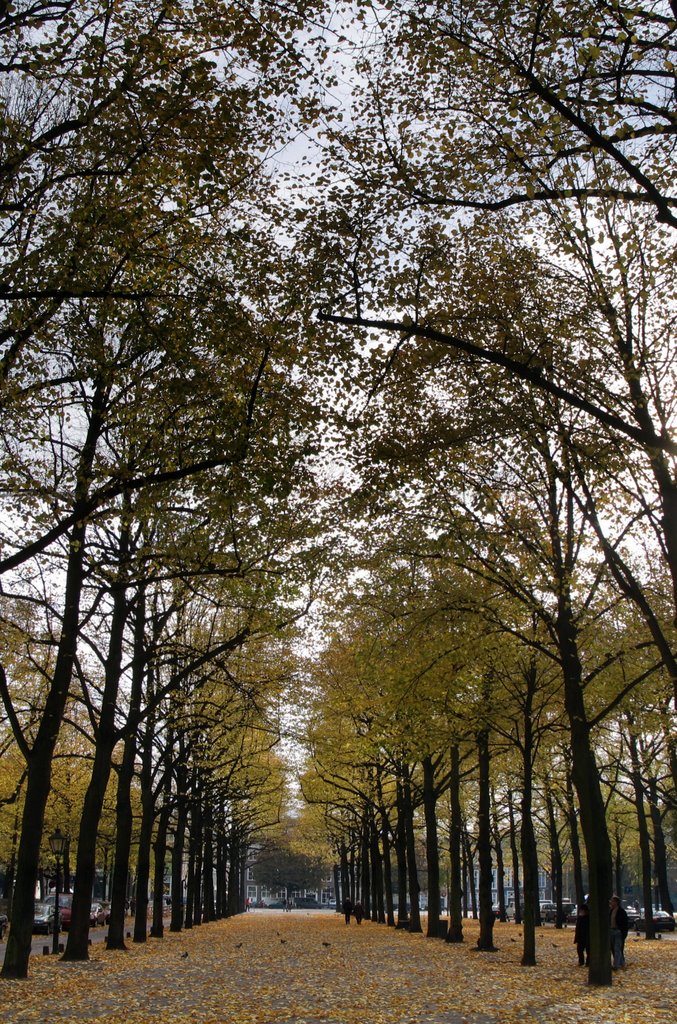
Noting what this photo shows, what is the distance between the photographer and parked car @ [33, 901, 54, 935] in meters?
43.7

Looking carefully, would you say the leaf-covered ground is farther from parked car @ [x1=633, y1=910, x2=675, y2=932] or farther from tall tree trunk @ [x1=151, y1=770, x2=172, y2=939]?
parked car @ [x1=633, y1=910, x2=675, y2=932]

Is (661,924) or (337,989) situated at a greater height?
(337,989)

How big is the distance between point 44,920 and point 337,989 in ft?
117

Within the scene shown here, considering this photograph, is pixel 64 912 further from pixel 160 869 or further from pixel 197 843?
pixel 160 869

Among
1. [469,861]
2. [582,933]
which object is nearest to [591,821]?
[582,933]

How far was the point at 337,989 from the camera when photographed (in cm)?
1507

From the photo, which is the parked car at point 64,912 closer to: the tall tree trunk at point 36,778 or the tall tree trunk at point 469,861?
the tall tree trunk at point 469,861

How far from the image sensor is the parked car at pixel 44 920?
43.7m

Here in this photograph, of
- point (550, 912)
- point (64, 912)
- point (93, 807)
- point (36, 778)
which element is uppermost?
point (36, 778)

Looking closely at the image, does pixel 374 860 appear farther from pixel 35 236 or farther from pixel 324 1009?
pixel 35 236

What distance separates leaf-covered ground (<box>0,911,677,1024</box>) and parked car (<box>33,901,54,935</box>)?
23.7 m

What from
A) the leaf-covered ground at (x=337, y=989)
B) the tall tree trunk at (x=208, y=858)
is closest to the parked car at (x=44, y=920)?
the tall tree trunk at (x=208, y=858)

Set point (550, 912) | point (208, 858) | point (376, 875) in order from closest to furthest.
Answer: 1. point (376, 875)
2. point (208, 858)
3. point (550, 912)

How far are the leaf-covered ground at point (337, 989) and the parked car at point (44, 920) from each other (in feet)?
77.6
